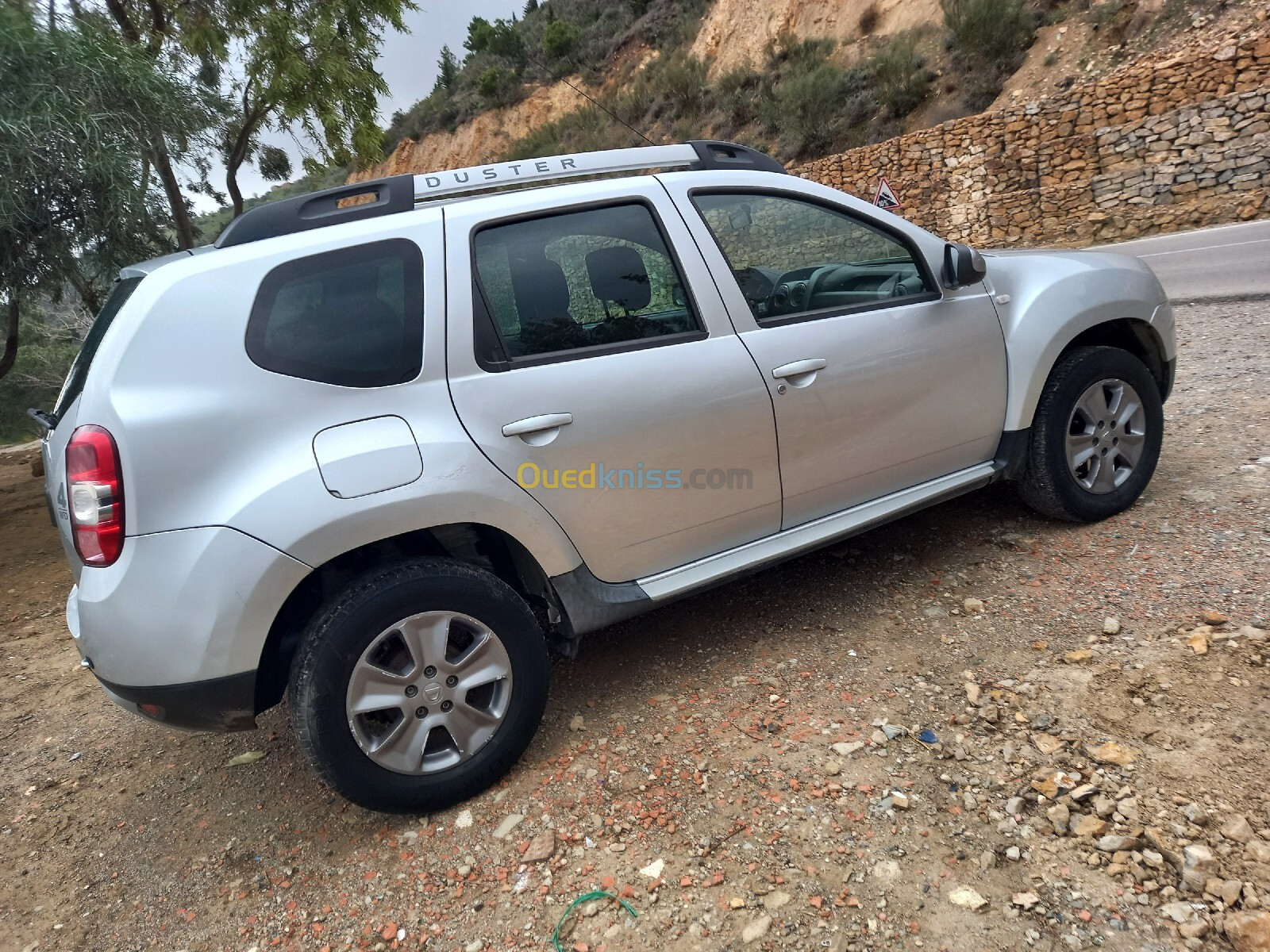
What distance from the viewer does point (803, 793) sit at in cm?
239

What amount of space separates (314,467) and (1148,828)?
2364 millimetres

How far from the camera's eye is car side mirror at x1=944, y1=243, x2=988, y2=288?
3.26 metres

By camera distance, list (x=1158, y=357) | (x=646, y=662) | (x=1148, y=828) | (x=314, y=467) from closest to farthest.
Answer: (x=1148, y=828), (x=314, y=467), (x=646, y=662), (x=1158, y=357)

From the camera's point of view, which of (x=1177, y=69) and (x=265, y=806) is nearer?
(x=265, y=806)

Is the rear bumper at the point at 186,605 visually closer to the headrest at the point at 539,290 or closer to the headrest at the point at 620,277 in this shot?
the headrest at the point at 539,290

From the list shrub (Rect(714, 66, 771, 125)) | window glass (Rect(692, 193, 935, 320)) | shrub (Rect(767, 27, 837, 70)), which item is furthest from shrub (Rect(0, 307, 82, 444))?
shrub (Rect(767, 27, 837, 70))

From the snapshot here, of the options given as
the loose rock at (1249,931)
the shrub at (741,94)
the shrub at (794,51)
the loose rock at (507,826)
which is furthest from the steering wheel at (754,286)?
the shrub at (741,94)

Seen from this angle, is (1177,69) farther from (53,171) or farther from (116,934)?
(116,934)

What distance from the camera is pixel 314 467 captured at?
2.26 metres

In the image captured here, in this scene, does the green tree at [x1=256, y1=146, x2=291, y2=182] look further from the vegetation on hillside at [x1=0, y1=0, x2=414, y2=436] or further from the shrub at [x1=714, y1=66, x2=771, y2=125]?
the shrub at [x1=714, y1=66, x2=771, y2=125]

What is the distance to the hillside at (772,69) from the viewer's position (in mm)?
19375

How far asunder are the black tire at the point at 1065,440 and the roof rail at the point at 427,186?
5.71 ft

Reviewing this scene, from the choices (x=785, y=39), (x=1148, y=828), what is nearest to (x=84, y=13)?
(x=1148, y=828)

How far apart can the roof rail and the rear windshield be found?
348 mm
